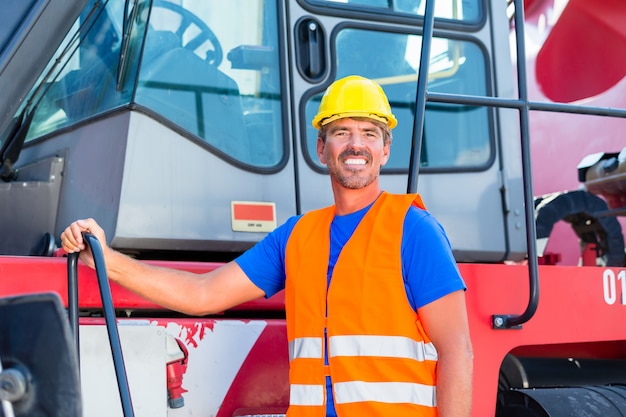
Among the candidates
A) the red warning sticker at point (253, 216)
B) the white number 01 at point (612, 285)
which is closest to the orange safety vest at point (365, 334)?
the red warning sticker at point (253, 216)

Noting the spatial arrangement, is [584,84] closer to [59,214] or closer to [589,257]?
[589,257]

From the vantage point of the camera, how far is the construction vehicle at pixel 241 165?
8.36ft

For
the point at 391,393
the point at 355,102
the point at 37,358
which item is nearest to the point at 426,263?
the point at 391,393

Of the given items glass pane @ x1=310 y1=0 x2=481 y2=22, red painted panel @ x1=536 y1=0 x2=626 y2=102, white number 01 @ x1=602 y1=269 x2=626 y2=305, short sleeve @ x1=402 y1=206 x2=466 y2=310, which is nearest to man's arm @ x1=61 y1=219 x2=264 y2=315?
short sleeve @ x1=402 y1=206 x2=466 y2=310

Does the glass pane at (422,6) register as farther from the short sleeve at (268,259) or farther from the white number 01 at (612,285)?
the white number 01 at (612,285)

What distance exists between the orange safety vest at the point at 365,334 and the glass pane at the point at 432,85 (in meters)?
0.79

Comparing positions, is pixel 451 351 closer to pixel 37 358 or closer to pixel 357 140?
pixel 357 140

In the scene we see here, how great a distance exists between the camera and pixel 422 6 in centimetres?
332

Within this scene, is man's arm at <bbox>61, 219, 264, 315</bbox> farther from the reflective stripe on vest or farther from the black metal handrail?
the reflective stripe on vest

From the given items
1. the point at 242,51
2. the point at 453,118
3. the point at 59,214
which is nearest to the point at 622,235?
the point at 453,118

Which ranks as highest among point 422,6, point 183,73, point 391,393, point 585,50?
point 585,50

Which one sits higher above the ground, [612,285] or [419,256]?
[419,256]

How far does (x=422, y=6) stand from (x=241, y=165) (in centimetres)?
100

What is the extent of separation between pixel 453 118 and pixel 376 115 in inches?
32.3
